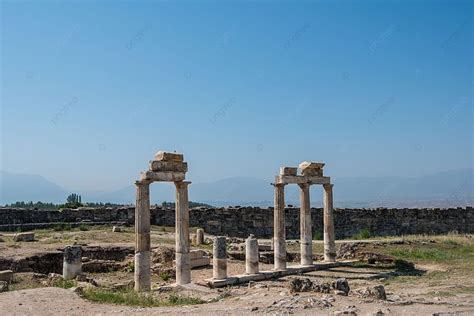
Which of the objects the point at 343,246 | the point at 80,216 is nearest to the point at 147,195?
the point at 343,246

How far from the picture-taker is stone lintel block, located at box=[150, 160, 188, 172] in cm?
1778

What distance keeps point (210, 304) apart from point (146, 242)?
17.2 ft

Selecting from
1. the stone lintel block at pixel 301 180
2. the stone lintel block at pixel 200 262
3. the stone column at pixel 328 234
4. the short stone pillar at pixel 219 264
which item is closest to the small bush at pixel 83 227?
the stone lintel block at pixel 200 262

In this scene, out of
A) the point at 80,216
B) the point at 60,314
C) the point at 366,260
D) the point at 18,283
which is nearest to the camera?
the point at 60,314

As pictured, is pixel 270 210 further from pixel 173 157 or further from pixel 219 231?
pixel 173 157

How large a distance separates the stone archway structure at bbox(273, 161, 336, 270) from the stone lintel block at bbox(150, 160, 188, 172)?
522 centimetres

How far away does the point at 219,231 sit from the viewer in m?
36.8

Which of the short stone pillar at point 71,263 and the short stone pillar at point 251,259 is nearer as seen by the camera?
the short stone pillar at point 71,263

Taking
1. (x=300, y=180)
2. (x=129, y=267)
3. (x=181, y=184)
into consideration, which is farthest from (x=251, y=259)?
(x=129, y=267)

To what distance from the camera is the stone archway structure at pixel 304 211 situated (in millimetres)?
21953

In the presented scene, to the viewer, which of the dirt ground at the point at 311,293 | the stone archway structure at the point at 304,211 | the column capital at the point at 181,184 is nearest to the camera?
the dirt ground at the point at 311,293

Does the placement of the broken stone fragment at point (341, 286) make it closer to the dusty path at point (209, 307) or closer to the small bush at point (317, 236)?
the dusty path at point (209, 307)

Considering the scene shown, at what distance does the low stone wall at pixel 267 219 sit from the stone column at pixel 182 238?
18.0 metres

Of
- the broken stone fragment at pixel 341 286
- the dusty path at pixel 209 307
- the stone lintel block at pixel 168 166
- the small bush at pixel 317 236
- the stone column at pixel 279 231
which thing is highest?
the stone lintel block at pixel 168 166
